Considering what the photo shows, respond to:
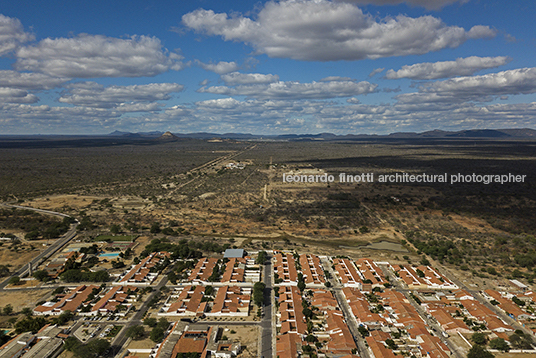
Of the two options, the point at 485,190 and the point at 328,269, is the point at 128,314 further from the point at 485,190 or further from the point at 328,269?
the point at 485,190

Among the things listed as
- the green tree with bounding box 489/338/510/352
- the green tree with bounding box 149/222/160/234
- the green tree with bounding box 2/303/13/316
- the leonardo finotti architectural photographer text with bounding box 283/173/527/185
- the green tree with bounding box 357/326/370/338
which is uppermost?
the leonardo finotti architectural photographer text with bounding box 283/173/527/185

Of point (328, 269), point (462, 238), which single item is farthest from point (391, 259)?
point (462, 238)

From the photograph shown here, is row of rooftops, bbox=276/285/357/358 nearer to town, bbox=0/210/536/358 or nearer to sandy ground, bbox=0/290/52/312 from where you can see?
town, bbox=0/210/536/358

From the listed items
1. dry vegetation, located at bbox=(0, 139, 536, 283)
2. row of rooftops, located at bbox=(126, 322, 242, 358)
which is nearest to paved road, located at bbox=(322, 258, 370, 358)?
dry vegetation, located at bbox=(0, 139, 536, 283)

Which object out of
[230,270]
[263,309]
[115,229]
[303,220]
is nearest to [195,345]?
[263,309]

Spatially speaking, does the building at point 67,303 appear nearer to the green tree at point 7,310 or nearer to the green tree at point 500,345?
the green tree at point 7,310
